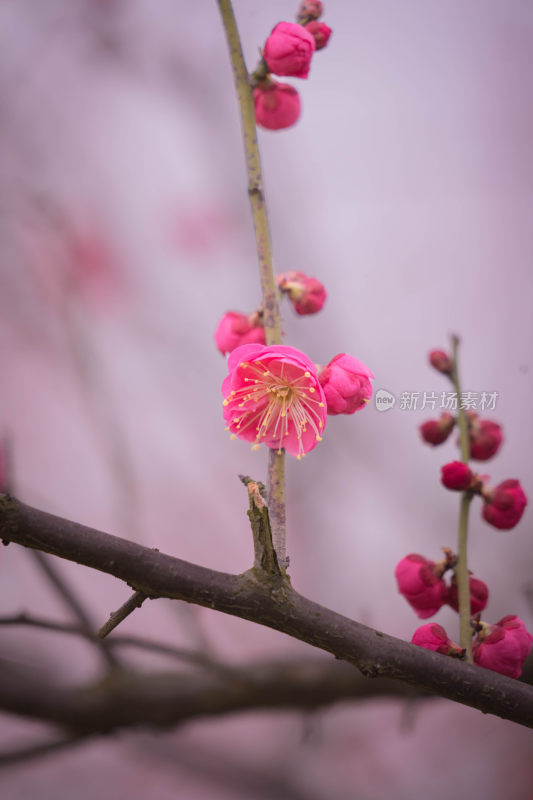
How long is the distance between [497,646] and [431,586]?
0.18 ft

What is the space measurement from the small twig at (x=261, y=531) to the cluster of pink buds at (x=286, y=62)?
0.85ft

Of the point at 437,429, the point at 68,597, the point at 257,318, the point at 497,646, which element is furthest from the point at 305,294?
the point at 68,597

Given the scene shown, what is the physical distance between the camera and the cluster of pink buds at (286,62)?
386mm

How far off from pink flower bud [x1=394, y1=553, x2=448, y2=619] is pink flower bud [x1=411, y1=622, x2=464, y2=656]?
0.04 m

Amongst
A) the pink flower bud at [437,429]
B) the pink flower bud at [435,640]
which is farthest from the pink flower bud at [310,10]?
the pink flower bud at [435,640]

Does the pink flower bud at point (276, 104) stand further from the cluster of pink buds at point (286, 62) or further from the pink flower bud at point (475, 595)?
the pink flower bud at point (475, 595)

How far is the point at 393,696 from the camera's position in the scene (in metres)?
0.71

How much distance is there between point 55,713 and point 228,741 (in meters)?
0.55

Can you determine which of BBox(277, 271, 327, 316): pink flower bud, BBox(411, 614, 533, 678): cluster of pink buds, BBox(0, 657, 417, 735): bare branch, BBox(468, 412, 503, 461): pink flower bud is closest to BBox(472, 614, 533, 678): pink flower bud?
BBox(411, 614, 533, 678): cluster of pink buds

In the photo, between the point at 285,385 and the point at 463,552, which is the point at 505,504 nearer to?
the point at 463,552

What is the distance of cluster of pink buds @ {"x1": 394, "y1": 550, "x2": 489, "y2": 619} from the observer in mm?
415

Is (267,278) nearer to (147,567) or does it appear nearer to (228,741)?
(147,567)

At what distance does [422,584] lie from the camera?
1.36 ft

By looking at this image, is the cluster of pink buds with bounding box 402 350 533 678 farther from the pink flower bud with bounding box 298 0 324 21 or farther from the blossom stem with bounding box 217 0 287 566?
the pink flower bud with bounding box 298 0 324 21
